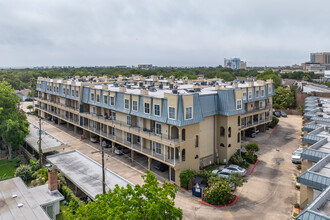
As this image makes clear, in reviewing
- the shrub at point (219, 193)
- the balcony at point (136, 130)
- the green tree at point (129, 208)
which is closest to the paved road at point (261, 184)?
the shrub at point (219, 193)

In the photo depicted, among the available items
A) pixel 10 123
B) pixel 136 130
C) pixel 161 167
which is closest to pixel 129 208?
pixel 161 167

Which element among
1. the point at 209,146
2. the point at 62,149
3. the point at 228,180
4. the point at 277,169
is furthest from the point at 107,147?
the point at 277,169

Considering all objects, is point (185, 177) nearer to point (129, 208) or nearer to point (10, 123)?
point (129, 208)

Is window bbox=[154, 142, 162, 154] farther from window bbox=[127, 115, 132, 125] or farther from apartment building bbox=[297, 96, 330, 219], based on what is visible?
apartment building bbox=[297, 96, 330, 219]

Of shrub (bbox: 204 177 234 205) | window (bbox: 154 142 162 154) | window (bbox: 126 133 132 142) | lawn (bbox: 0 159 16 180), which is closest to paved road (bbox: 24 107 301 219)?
shrub (bbox: 204 177 234 205)

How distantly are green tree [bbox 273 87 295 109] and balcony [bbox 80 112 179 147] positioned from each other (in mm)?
54011

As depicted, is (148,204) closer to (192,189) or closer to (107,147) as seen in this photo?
(192,189)

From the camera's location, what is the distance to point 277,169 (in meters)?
35.2

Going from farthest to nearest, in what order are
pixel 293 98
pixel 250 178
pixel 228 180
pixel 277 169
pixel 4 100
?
pixel 293 98
pixel 4 100
pixel 277 169
pixel 250 178
pixel 228 180

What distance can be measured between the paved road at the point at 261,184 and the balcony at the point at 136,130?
204 inches

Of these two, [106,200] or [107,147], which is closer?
[106,200]

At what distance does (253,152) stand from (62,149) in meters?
32.9

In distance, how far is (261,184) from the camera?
30766 mm

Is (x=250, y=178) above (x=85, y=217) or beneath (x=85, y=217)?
beneath
